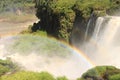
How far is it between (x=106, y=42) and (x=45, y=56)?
603cm

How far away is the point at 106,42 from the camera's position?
28000 mm

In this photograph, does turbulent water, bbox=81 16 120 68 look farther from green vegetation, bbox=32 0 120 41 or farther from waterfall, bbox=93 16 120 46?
Result: green vegetation, bbox=32 0 120 41

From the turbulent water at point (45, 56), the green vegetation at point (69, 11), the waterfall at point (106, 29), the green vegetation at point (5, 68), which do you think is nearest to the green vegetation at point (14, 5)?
the turbulent water at point (45, 56)

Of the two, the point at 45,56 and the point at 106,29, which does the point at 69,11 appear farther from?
the point at 106,29

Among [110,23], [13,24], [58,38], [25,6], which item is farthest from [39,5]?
[25,6]

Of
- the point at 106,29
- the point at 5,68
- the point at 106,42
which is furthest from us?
the point at 106,42

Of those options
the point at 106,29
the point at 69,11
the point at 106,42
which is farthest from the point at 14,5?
the point at 106,29

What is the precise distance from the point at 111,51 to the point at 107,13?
5961 millimetres

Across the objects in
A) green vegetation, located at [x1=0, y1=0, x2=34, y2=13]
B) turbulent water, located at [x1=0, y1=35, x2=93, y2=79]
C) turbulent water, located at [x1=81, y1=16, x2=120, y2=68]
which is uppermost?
turbulent water, located at [x1=81, y1=16, x2=120, y2=68]

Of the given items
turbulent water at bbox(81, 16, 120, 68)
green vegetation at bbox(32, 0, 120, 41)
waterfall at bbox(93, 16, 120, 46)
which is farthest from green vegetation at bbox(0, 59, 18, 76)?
green vegetation at bbox(32, 0, 120, 41)

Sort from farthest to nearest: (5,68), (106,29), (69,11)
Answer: (69,11), (106,29), (5,68)

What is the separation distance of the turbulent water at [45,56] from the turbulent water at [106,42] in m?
1.41

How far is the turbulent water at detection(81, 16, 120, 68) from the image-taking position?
2678 cm

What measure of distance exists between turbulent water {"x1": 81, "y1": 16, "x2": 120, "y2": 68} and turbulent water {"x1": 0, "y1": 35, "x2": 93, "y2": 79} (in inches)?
55.4
